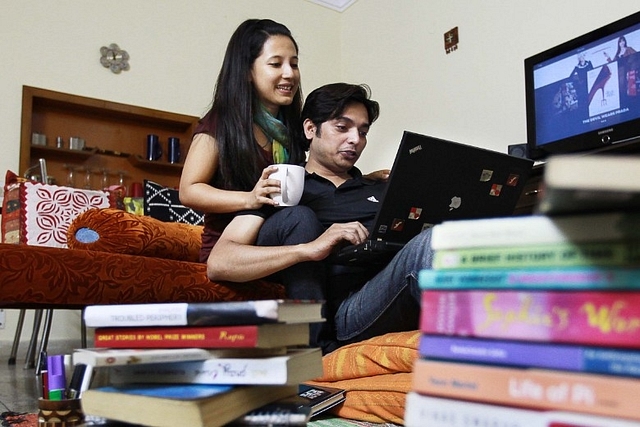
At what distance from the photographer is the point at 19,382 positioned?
196cm

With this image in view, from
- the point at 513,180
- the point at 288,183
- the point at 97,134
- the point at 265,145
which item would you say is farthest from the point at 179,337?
the point at 97,134

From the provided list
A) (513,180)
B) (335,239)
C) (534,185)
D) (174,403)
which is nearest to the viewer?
(174,403)

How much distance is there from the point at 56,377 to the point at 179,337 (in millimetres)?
309

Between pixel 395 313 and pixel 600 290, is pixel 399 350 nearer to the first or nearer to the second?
pixel 395 313

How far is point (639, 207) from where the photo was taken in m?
0.36

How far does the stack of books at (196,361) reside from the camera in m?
0.54

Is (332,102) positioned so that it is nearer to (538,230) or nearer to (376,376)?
(376,376)

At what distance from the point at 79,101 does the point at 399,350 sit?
116 inches

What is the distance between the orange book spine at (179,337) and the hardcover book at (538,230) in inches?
8.4

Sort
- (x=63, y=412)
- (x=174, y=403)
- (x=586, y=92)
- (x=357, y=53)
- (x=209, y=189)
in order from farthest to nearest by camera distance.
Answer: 1. (x=357, y=53)
2. (x=586, y=92)
3. (x=209, y=189)
4. (x=63, y=412)
5. (x=174, y=403)

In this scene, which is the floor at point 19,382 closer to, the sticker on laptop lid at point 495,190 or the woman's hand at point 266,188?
the woman's hand at point 266,188

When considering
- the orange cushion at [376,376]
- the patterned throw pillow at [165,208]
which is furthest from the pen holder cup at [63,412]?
the patterned throw pillow at [165,208]

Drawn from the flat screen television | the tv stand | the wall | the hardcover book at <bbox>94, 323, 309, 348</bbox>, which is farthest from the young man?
the wall

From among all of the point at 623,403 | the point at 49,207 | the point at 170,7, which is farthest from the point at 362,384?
the point at 170,7
